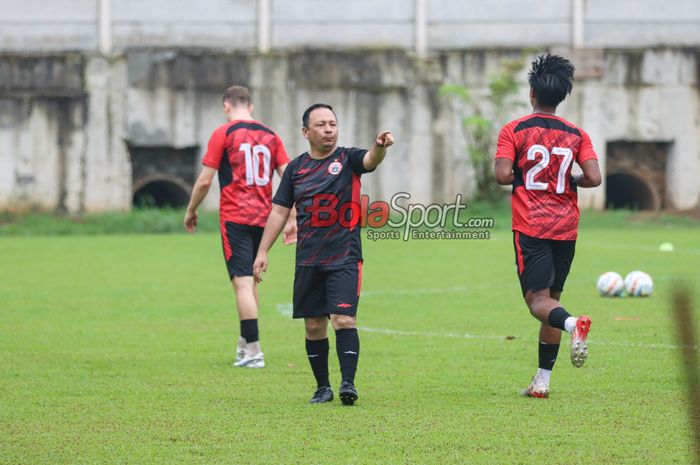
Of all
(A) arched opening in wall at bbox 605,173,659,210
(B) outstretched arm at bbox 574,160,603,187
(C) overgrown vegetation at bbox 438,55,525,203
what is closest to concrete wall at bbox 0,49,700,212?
(C) overgrown vegetation at bbox 438,55,525,203

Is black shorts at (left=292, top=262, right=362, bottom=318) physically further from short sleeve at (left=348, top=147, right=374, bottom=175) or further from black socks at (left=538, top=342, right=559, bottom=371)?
black socks at (left=538, top=342, right=559, bottom=371)

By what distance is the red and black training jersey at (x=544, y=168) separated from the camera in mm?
7840

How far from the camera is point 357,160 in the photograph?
783 centimetres

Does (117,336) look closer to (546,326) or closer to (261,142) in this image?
(261,142)

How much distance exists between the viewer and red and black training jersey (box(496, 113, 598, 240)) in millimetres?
7840

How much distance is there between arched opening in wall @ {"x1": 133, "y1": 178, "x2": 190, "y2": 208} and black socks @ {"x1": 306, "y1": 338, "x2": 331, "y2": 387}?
25.6m

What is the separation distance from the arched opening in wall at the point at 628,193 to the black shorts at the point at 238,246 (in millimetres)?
25416

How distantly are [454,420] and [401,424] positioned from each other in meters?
0.33

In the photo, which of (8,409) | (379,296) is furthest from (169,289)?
(8,409)

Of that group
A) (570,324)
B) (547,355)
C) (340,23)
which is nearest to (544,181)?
(570,324)

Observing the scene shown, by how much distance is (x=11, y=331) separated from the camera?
38.9 ft

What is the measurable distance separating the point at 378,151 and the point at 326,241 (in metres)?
0.78

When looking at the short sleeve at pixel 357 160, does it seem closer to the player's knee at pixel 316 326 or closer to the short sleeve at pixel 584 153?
the player's knee at pixel 316 326

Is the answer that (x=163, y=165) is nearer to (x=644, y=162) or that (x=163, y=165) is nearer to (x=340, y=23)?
(x=340, y=23)
